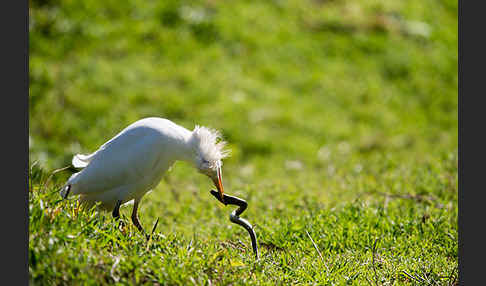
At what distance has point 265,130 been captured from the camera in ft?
30.9

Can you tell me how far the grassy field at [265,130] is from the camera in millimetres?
3709

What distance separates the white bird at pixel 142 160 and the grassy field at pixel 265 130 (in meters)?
0.29

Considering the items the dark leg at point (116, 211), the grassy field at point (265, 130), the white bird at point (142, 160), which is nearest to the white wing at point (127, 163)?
the white bird at point (142, 160)

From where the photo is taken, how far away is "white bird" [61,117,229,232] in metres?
4.33

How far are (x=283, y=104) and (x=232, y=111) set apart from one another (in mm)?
1011

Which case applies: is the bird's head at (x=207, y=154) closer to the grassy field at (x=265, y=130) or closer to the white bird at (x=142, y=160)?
the white bird at (x=142, y=160)

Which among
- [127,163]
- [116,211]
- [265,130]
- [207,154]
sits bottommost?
[265,130]

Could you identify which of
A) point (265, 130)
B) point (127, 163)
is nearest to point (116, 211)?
point (127, 163)

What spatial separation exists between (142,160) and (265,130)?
515 cm

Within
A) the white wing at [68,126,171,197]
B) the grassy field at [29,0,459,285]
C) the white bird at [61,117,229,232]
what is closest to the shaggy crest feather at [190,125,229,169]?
the white bird at [61,117,229,232]

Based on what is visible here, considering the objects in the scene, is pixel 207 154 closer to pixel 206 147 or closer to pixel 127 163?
pixel 206 147

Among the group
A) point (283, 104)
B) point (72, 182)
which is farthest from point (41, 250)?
point (283, 104)

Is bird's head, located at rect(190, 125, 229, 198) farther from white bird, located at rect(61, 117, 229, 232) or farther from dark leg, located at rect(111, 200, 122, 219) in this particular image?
dark leg, located at rect(111, 200, 122, 219)

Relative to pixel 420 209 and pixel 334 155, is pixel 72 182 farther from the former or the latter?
pixel 334 155
